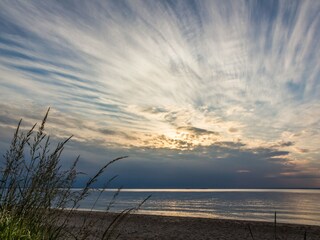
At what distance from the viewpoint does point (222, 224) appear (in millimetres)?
28203

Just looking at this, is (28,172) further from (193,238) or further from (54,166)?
(193,238)

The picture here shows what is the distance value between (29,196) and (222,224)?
27605 millimetres

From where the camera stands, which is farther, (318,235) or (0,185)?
(318,235)

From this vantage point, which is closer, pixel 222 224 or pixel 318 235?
pixel 318 235

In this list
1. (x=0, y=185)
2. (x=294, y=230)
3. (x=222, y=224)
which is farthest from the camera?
(x=222, y=224)

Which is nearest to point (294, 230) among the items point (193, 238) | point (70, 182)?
point (193, 238)

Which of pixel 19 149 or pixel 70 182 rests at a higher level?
pixel 19 149

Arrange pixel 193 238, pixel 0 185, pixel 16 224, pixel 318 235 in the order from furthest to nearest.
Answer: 1. pixel 318 235
2. pixel 193 238
3. pixel 0 185
4. pixel 16 224

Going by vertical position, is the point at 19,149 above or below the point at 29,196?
above

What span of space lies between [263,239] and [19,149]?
21.3m

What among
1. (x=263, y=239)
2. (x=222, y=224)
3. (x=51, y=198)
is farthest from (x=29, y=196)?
(x=222, y=224)

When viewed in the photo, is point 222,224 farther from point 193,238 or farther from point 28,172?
point 28,172

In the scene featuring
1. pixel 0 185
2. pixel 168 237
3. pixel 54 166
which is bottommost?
pixel 168 237

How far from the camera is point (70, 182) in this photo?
138 inches
